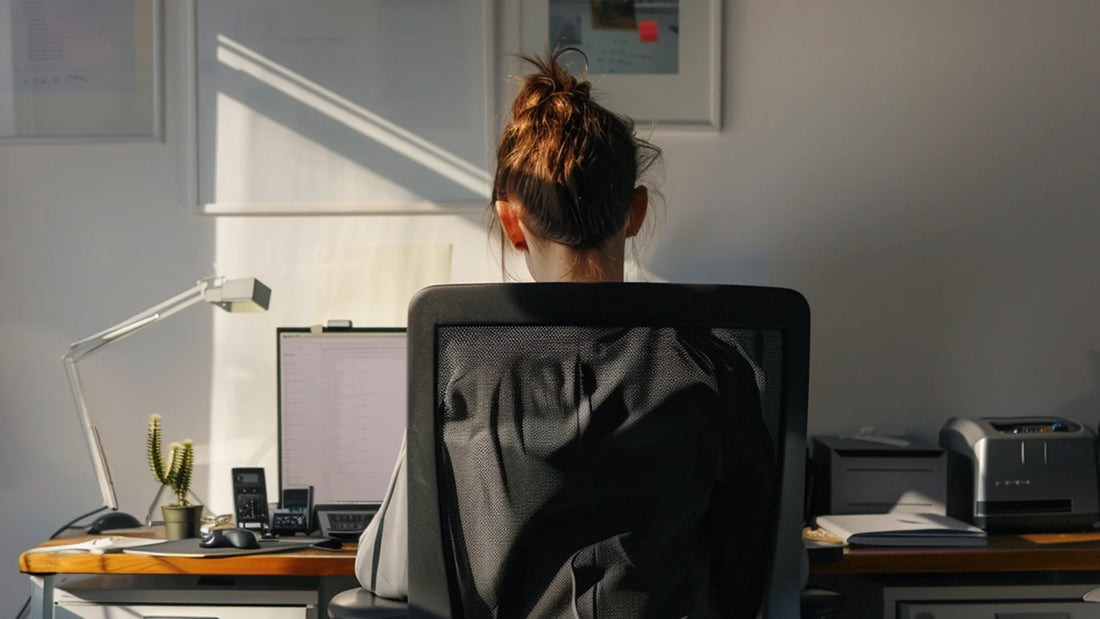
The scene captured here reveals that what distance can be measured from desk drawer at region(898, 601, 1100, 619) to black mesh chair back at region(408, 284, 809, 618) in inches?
34.7

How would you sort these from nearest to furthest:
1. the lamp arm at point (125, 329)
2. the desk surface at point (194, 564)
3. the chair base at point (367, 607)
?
the chair base at point (367, 607) → the desk surface at point (194, 564) → the lamp arm at point (125, 329)

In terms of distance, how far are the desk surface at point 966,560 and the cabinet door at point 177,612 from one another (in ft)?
2.99

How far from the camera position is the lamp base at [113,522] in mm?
2240

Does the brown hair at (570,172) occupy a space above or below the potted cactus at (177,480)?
above

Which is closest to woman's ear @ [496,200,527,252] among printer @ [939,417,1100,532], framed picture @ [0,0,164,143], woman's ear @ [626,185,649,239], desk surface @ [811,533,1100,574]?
woman's ear @ [626,185,649,239]

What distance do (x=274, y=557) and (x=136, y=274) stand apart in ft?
2.87

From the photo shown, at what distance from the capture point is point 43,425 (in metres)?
2.51

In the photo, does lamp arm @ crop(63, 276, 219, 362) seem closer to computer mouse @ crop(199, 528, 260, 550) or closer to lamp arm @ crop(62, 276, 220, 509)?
lamp arm @ crop(62, 276, 220, 509)

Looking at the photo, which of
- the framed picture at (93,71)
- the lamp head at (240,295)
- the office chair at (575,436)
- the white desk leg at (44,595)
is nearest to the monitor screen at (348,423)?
the lamp head at (240,295)

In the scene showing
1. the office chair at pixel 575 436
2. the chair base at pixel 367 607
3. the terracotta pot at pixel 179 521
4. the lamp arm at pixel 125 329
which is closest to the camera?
the office chair at pixel 575 436

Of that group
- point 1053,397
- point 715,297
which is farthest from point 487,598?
point 1053,397

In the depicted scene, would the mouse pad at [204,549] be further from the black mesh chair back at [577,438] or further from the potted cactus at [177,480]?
the black mesh chair back at [577,438]

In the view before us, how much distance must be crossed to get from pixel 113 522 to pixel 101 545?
236 millimetres

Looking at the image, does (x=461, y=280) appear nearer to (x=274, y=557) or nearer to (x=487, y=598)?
(x=274, y=557)
